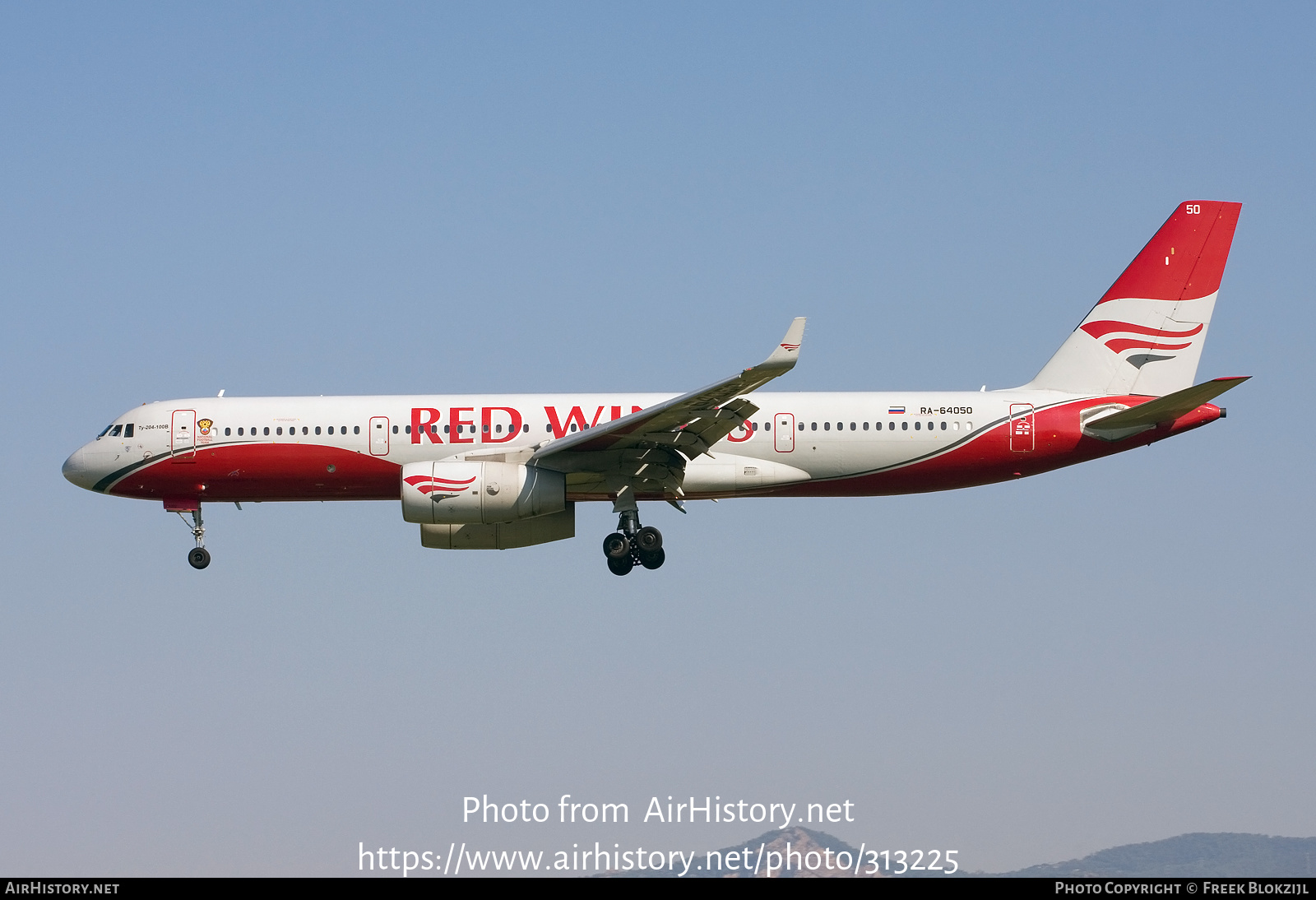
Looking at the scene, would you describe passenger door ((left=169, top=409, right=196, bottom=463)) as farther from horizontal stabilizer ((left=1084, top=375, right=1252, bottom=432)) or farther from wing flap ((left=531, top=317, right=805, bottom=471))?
horizontal stabilizer ((left=1084, top=375, right=1252, bottom=432))

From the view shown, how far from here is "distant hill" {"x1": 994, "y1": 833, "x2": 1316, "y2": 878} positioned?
15288 centimetres

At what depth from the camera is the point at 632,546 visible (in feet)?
109

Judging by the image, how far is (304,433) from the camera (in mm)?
34438

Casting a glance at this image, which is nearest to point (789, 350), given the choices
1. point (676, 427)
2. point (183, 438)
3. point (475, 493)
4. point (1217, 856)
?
point (676, 427)

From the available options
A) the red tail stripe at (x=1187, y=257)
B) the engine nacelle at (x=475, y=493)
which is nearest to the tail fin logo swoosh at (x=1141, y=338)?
the red tail stripe at (x=1187, y=257)

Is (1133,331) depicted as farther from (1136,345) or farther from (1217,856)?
(1217,856)

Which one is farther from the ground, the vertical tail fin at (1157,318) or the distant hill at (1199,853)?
the vertical tail fin at (1157,318)

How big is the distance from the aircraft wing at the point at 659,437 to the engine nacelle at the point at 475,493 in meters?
0.70

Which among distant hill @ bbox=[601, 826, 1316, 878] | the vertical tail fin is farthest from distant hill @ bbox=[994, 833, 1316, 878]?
the vertical tail fin

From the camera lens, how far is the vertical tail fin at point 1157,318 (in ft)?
116

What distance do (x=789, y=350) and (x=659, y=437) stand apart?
524 centimetres

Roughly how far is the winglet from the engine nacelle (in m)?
6.75

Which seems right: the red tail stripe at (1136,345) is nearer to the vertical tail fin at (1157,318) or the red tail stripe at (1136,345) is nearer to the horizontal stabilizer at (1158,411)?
the vertical tail fin at (1157,318)
